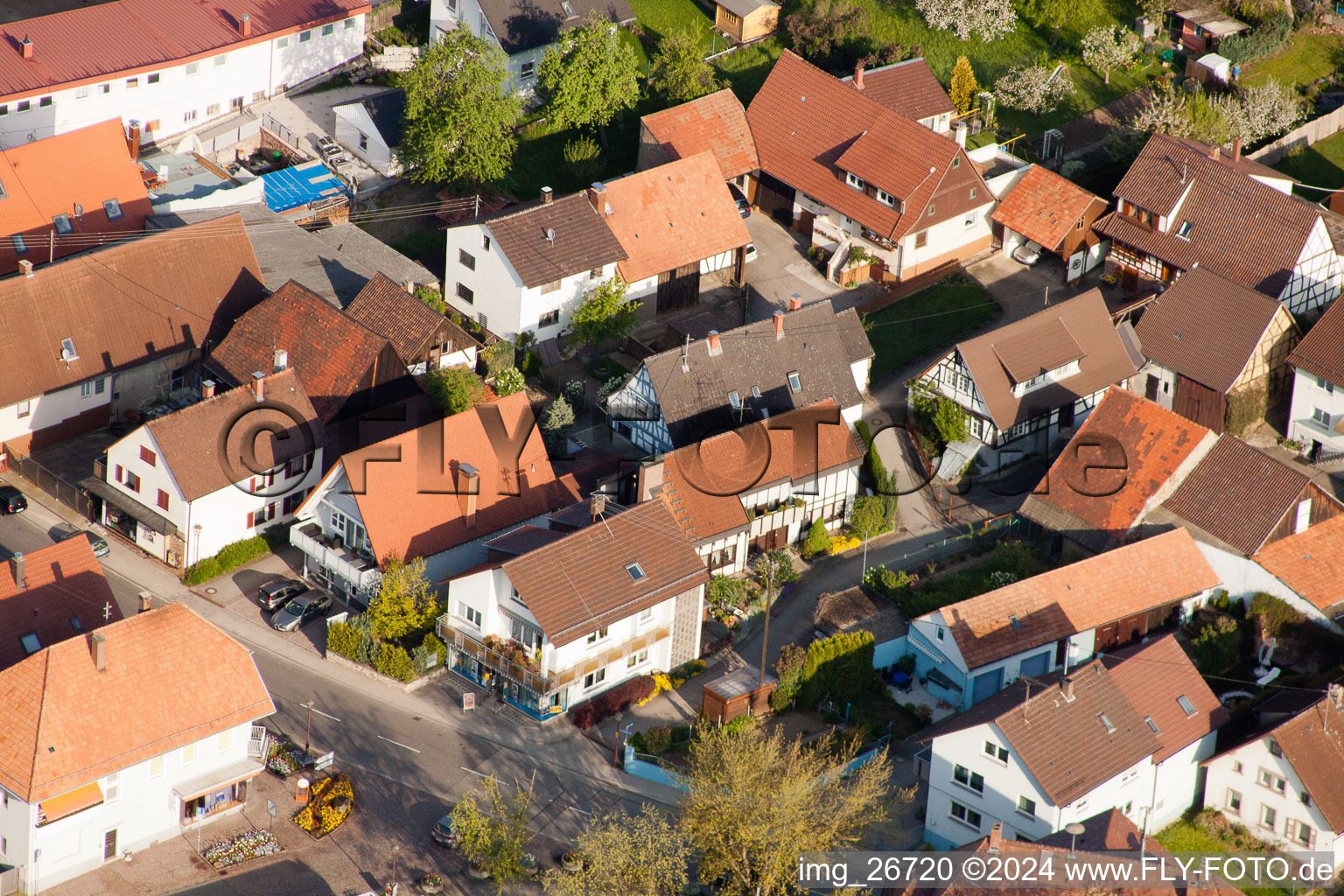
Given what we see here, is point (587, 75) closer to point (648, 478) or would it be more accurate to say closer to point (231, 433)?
point (648, 478)

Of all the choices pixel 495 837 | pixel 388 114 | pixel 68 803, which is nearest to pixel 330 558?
pixel 68 803

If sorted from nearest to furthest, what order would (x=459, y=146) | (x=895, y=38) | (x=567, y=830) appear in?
(x=567, y=830) → (x=459, y=146) → (x=895, y=38)

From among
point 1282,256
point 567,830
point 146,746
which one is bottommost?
point 567,830

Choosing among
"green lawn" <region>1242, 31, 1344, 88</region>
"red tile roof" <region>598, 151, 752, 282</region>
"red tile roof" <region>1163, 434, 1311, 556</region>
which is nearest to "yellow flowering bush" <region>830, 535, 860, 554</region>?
"red tile roof" <region>1163, 434, 1311, 556</region>

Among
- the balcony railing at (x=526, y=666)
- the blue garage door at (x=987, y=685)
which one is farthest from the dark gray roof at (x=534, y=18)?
the blue garage door at (x=987, y=685)

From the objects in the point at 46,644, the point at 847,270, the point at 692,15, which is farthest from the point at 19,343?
the point at 692,15

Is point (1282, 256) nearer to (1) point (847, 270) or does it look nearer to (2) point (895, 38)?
(1) point (847, 270)

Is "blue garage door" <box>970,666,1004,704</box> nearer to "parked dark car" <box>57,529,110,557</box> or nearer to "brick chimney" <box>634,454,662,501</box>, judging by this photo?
"brick chimney" <box>634,454,662,501</box>
